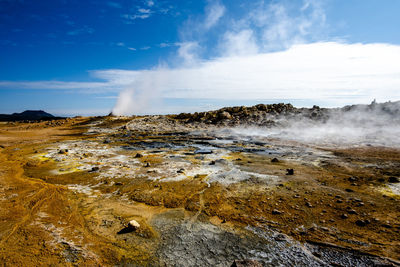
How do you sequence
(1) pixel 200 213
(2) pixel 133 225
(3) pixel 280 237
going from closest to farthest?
1. (3) pixel 280 237
2. (2) pixel 133 225
3. (1) pixel 200 213

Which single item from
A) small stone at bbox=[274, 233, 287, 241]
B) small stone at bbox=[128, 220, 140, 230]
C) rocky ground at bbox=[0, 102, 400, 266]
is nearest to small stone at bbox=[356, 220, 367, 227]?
rocky ground at bbox=[0, 102, 400, 266]

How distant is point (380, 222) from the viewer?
443cm

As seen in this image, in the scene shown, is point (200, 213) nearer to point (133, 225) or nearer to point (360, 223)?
point (133, 225)

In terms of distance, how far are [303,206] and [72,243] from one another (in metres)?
5.69

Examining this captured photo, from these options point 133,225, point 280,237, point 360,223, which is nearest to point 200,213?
point 133,225

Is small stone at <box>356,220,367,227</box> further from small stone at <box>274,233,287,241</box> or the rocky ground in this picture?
small stone at <box>274,233,287,241</box>

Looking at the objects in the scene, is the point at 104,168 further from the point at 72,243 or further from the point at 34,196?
the point at 72,243

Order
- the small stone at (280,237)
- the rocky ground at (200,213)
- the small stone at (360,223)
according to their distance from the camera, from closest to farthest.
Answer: the rocky ground at (200,213)
the small stone at (280,237)
the small stone at (360,223)

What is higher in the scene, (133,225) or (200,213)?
(133,225)


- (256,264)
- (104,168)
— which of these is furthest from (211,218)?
(104,168)

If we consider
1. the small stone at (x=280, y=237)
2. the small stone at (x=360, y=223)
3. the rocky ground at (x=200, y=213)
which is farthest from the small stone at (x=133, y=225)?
the small stone at (x=360, y=223)

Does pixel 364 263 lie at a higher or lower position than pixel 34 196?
lower

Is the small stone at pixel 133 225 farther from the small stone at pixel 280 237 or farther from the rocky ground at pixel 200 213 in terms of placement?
the small stone at pixel 280 237

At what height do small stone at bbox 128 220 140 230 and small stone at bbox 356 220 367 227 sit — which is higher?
small stone at bbox 128 220 140 230
